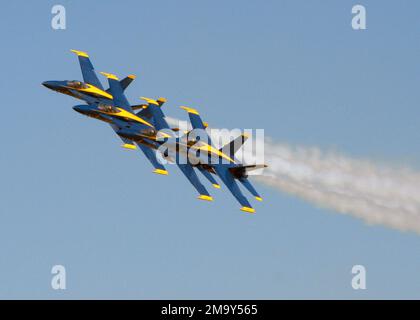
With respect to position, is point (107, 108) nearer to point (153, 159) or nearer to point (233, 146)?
point (153, 159)

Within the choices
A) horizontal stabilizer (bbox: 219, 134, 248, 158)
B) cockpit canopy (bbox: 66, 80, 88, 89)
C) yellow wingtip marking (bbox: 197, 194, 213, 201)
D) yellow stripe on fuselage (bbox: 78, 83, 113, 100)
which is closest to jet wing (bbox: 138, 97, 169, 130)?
yellow stripe on fuselage (bbox: 78, 83, 113, 100)

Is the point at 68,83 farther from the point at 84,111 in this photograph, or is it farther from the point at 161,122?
the point at 161,122

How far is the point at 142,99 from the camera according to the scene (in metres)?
99.1

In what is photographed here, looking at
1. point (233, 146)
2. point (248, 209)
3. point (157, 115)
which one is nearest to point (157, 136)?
point (157, 115)

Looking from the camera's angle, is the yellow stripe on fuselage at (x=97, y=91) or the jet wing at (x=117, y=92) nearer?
the jet wing at (x=117, y=92)

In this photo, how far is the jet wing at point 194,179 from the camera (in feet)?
306

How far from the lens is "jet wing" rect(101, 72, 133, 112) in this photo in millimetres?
101050

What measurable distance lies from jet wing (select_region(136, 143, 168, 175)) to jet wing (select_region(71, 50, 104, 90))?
31.4 ft

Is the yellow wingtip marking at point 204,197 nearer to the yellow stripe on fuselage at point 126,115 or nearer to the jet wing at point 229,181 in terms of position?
the jet wing at point 229,181

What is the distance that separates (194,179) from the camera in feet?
312

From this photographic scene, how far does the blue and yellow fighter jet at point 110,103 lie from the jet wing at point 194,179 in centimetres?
204

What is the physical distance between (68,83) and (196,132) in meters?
15.7

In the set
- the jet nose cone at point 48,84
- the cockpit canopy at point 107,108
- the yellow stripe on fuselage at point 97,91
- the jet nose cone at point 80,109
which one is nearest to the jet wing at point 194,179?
the cockpit canopy at point 107,108
